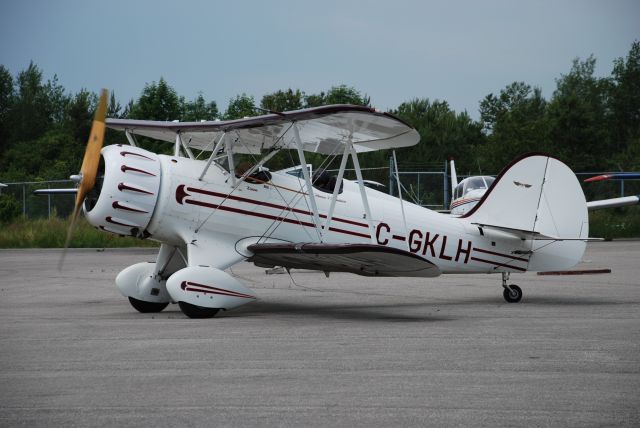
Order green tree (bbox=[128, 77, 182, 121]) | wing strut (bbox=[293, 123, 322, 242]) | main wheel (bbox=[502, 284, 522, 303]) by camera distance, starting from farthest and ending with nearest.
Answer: green tree (bbox=[128, 77, 182, 121]) → main wheel (bbox=[502, 284, 522, 303]) → wing strut (bbox=[293, 123, 322, 242])

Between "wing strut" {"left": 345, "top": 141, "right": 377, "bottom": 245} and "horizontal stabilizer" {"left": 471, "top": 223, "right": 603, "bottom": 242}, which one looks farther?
"horizontal stabilizer" {"left": 471, "top": 223, "right": 603, "bottom": 242}

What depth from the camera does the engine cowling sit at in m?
11.7

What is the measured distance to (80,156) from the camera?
54.1m

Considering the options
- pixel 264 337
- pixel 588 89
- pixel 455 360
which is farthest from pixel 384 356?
pixel 588 89

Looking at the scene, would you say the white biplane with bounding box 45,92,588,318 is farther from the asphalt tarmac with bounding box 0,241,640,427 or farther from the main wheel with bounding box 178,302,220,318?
the asphalt tarmac with bounding box 0,241,640,427

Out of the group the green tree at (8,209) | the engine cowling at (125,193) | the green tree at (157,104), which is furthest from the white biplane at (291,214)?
the green tree at (157,104)

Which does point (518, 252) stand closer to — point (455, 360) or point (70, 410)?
point (455, 360)

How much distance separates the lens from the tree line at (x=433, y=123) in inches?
2103

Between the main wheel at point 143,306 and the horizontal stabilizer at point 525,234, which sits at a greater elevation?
the horizontal stabilizer at point 525,234

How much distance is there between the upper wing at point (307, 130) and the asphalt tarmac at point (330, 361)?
2558 mm

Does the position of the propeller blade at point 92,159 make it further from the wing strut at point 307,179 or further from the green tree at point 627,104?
the green tree at point 627,104

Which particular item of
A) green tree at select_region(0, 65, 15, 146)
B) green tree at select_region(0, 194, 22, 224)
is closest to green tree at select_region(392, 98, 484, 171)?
green tree at select_region(0, 194, 22, 224)

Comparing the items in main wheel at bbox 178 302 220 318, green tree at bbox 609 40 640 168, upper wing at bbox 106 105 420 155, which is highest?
green tree at bbox 609 40 640 168

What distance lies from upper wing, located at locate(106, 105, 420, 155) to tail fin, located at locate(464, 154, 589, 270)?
2077 mm
